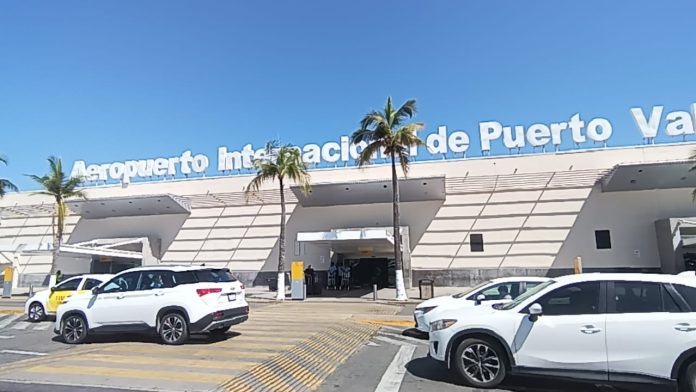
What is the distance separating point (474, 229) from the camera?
28.9m

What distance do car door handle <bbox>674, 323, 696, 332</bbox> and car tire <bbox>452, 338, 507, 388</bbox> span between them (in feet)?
7.00

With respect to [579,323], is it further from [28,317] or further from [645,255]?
[645,255]

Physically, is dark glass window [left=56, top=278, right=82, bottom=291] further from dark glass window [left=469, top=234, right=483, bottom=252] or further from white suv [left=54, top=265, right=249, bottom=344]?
dark glass window [left=469, top=234, right=483, bottom=252]

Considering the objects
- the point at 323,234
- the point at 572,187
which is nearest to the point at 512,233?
the point at 572,187

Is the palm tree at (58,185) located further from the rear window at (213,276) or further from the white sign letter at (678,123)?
the white sign letter at (678,123)

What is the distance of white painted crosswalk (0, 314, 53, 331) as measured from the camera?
13.8 metres

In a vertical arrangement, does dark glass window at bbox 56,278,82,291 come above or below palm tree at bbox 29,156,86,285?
below

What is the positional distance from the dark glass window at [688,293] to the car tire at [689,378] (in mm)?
702

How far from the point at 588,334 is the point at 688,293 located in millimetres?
1349

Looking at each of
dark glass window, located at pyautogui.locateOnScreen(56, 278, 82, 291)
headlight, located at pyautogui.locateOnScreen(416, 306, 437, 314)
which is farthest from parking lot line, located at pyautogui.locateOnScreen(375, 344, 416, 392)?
dark glass window, located at pyautogui.locateOnScreen(56, 278, 82, 291)

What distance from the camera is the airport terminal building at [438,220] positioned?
2652 centimetres

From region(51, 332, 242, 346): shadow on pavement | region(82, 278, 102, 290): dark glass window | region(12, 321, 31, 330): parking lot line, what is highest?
region(82, 278, 102, 290): dark glass window

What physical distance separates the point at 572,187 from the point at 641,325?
2434 centimetres

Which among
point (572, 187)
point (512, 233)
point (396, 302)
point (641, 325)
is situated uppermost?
point (572, 187)
